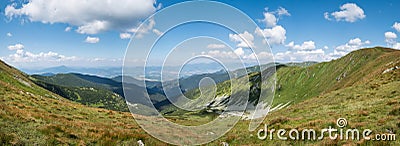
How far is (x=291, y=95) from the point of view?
169375 millimetres

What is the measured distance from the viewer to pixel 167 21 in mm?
10016

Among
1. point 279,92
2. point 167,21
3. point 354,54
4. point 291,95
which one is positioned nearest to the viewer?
point 167,21

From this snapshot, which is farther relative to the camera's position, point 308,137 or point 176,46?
point 308,137

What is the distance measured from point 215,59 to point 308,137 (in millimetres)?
7244

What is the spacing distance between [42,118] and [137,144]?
693cm

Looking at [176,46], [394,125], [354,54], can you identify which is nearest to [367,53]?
[354,54]

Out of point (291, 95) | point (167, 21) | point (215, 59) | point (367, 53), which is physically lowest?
point (291, 95)

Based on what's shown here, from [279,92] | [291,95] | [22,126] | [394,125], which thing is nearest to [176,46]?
[22,126]

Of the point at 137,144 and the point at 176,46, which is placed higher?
the point at 176,46

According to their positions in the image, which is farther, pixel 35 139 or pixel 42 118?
pixel 42 118

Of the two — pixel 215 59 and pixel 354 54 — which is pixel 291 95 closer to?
pixel 354 54

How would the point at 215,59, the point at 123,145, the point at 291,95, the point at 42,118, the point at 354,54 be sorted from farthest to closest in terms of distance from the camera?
the point at 291,95 → the point at 354,54 → the point at 42,118 → the point at 123,145 → the point at 215,59

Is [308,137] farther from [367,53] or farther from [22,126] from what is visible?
[367,53]

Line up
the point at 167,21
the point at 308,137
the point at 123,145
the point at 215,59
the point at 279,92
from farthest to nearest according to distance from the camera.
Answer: the point at 279,92 → the point at 308,137 → the point at 123,145 → the point at 215,59 → the point at 167,21
